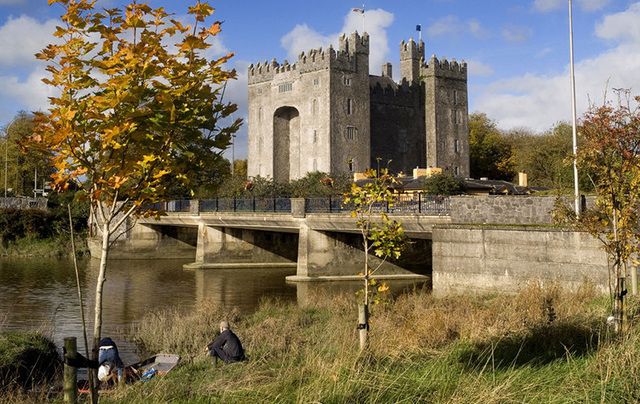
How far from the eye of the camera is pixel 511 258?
24516 mm

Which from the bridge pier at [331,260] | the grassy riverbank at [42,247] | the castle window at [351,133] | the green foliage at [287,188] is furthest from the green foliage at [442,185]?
the grassy riverbank at [42,247]

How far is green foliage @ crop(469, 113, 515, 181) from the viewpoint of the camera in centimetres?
9212

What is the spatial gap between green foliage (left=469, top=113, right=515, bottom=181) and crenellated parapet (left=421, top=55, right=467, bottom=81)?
36.1 feet

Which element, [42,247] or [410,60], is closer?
[42,247]

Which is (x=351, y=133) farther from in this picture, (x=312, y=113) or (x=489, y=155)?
(x=489, y=155)

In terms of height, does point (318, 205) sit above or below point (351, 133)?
below

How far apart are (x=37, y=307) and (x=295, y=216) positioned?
15024mm

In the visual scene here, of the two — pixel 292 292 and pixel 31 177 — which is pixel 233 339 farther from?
pixel 31 177

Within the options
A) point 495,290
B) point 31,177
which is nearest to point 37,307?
point 495,290

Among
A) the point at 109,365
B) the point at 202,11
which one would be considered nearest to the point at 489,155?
the point at 109,365

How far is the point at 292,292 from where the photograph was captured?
3431 cm

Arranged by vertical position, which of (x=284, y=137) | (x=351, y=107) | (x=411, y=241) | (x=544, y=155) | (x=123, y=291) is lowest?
(x=123, y=291)

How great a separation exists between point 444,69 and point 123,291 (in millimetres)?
62671

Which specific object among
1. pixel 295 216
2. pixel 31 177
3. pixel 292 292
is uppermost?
pixel 31 177
